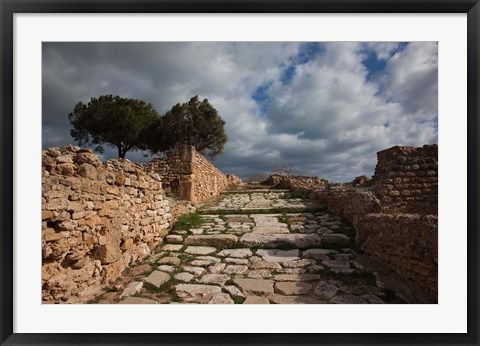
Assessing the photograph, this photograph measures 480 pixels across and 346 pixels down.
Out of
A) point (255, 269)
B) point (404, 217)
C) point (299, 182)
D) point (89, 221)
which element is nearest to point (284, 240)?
point (255, 269)

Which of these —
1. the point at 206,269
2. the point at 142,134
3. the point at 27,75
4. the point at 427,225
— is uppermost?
the point at 142,134

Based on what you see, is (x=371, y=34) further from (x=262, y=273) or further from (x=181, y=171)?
(x=181, y=171)

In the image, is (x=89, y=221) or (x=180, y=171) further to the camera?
→ (x=180, y=171)

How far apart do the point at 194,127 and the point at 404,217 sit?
19.7 meters

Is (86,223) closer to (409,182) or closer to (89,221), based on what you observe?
(89,221)

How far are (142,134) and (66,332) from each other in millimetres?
19827

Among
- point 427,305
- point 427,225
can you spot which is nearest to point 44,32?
point 427,225

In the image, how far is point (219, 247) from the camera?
16.3 ft

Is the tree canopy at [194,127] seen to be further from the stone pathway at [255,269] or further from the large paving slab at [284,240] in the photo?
the large paving slab at [284,240]

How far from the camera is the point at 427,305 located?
→ 2.55m

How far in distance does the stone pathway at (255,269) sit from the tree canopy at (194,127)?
16053mm

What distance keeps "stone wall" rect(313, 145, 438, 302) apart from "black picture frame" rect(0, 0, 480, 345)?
505 millimetres

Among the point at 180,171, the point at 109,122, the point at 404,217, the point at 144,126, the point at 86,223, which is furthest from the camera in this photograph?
the point at 144,126

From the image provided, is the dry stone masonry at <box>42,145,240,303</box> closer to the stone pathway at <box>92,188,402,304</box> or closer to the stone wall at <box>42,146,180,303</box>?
the stone wall at <box>42,146,180,303</box>
